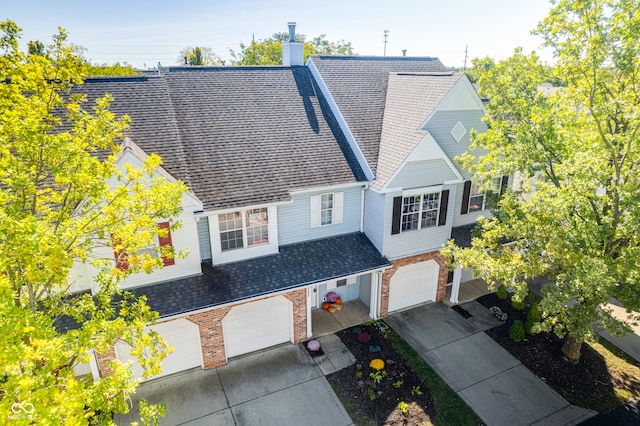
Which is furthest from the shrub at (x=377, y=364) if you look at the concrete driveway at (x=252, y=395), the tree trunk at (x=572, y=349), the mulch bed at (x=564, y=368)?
the tree trunk at (x=572, y=349)

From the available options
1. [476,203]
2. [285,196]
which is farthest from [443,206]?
[285,196]

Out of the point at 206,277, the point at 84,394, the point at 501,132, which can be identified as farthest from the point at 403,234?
the point at 84,394

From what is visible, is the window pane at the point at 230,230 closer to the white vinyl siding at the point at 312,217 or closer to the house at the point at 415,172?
the white vinyl siding at the point at 312,217

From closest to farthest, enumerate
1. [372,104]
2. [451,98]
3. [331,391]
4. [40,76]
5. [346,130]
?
[40,76], [331,391], [451,98], [346,130], [372,104]

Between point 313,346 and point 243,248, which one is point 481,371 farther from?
point 243,248

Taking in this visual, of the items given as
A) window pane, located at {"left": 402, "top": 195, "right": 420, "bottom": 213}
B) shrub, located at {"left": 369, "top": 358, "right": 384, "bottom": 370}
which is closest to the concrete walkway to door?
shrub, located at {"left": 369, "top": 358, "right": 384, "bottom": 370}

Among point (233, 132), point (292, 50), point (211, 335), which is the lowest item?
point (211, 335)

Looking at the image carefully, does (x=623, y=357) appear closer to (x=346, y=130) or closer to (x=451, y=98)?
(x=451, y=98)
